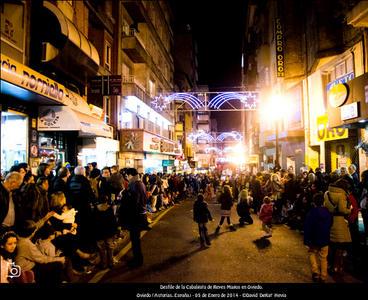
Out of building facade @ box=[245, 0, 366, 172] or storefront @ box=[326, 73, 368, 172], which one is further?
building facade @ box=[245, 0, 366, 172]

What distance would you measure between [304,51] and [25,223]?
22.2m

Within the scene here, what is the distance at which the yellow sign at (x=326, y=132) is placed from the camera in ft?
50.5

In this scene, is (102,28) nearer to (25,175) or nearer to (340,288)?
(25,175)

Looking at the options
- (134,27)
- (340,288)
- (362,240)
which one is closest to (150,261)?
(340,288)

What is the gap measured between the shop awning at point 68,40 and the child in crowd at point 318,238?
34.5ft

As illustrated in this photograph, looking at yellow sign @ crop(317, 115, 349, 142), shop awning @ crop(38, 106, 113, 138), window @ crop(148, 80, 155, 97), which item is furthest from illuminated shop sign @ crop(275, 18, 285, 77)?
→ shop awning @ crop(38, 106, 113, 138)

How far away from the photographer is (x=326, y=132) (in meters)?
17.3

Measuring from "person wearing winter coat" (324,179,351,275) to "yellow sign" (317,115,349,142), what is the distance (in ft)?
31.4

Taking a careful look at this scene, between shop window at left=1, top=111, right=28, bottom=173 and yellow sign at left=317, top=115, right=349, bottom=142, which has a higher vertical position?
yellow sign at left=317, top=115, right=349, bottom=142

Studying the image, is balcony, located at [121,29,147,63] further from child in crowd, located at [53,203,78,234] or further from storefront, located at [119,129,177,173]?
child in crowd, located at [53,203,78,234]

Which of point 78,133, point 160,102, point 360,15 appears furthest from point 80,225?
point 160,102

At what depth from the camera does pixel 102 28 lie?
1842 centimetres

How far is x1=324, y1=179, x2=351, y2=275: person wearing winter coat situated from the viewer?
622cm

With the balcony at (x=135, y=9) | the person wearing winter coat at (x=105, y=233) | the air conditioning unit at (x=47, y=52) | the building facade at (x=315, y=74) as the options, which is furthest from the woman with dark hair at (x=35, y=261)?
the balcony at (x=135, y=9)
